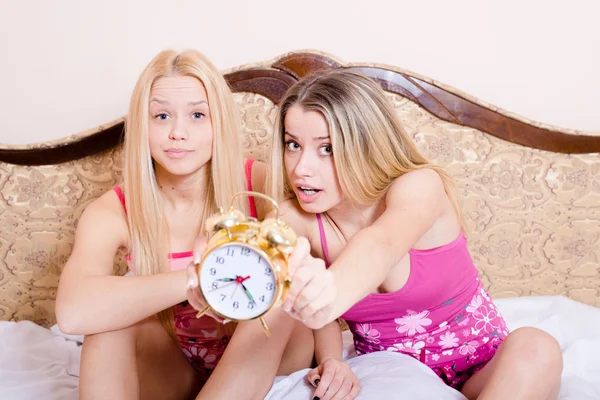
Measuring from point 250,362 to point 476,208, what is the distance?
1098mm

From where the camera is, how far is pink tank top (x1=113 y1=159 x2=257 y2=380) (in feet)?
5.13

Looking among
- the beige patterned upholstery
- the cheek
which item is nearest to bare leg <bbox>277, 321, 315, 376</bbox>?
the cheek

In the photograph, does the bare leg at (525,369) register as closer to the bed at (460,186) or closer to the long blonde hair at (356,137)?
the long blonde hair at (356,137)

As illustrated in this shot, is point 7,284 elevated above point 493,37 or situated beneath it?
situated beneath

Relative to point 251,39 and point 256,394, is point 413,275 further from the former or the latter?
point 251,39

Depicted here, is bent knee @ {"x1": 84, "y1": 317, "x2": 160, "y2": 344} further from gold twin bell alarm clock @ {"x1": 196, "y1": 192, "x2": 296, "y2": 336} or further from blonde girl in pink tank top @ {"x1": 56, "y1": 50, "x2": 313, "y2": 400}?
gold twin bell alarm clock @ {"x1": 196, "y1": 192, "x2": 296, "y2": 336}

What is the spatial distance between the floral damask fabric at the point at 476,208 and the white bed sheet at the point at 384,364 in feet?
0.50

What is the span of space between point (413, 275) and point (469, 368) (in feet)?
0.98

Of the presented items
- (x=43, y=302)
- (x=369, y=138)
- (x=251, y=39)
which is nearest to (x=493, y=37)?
(x=251, y=39)

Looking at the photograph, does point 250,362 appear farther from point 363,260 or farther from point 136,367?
point 363,260

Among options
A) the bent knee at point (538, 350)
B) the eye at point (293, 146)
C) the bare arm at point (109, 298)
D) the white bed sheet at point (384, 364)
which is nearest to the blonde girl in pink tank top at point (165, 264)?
the bare arm at point (109, 298)

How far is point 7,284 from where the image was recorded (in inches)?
84.0

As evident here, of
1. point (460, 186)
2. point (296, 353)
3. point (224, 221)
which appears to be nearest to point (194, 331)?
point (296, 353)

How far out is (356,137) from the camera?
1.27m
